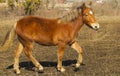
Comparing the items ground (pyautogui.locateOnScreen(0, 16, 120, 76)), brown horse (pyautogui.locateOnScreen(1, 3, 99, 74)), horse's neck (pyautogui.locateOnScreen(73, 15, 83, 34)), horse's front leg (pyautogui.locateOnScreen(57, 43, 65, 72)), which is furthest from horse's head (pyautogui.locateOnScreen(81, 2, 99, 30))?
ground (pyautogui.locateOnScreen(0, 16, 120, 76))

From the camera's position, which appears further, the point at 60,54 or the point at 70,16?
the point at 70,16

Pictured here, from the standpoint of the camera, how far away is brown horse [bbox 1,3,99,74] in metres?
8.34

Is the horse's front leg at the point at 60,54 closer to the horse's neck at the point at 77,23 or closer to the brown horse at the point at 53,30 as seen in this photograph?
the brown horse at the point at 53,30

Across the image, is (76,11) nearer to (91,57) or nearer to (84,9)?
(84,9)

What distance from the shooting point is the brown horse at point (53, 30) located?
27.3ft

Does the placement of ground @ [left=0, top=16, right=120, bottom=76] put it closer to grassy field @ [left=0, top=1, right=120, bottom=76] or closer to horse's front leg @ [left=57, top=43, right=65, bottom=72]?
grassy field @ [left=0, top=1, right=120, bottom=76]

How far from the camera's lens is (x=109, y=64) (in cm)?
938

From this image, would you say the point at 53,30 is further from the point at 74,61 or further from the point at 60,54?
the point at 74,61

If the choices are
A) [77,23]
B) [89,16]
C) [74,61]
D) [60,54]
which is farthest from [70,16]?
[74,61]

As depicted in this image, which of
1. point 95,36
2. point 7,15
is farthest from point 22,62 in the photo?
point 7,15

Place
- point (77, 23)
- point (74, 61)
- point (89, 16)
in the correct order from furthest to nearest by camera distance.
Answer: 1. point (74, 61)
2. point (77, 23)
3. point (89, 16)

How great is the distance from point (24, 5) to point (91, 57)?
25674 mm

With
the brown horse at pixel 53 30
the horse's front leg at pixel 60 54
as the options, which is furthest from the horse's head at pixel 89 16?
the horse's front leg at pixel 60 54

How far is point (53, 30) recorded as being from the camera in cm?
843
